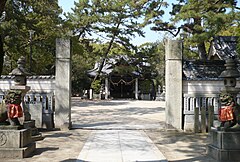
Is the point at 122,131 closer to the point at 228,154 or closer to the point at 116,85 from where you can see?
the point at 228,154

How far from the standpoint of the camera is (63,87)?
991 cm

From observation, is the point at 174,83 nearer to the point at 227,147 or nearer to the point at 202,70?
the point at 202,70

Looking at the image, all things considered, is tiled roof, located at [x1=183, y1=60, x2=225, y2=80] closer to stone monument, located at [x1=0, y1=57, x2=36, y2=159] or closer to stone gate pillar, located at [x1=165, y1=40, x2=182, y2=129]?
stone gate pillar, located at [x1=165, y1=40, x2=182, y2=129]

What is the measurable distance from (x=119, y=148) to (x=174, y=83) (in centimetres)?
393

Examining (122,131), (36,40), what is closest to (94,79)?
(36,40)

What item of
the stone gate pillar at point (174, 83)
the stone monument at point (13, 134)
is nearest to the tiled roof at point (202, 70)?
the stone gate pillar at point (174, 83)

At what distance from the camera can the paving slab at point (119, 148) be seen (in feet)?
19.2

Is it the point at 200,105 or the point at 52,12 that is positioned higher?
the point at 52,12

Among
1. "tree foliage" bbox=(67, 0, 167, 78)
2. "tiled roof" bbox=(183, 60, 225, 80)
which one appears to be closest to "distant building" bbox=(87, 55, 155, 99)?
"tree foliage" bbox=(67, 0, 167, 78)

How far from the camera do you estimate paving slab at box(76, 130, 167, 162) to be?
5852mm

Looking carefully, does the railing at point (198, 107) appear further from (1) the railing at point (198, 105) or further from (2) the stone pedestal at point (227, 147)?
(2) the stone pedestal at point (227, 147)

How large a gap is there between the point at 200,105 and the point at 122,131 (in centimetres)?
306

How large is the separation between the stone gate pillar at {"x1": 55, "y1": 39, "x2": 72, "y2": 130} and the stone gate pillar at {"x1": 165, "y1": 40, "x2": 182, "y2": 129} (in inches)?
146

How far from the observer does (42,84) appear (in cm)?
1005
